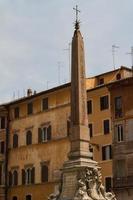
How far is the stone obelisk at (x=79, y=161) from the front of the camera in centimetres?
1822

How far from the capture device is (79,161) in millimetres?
18359

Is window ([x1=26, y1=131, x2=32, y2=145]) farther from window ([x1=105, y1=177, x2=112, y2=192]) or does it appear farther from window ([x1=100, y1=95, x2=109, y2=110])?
window ([x1=105, y1=177, x2=112, y2=192])

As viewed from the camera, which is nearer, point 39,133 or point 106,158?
point 106,158

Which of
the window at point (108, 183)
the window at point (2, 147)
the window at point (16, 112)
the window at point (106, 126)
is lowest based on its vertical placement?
the window at point (108, 183)

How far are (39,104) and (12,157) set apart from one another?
197 inches

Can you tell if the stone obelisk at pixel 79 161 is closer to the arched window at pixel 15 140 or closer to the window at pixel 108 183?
the window at pixel 108 183

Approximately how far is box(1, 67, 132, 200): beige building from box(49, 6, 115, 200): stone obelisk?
1831 centimetres

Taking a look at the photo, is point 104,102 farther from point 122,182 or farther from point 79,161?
point 79,161

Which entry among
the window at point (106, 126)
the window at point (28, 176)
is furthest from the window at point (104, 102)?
the window at point (28, 176)

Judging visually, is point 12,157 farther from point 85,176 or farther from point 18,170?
point 85,176

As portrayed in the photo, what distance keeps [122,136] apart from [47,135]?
728 cm

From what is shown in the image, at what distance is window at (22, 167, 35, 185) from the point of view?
139 ft

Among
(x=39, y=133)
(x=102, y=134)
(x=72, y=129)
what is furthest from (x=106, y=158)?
(x=72, y=129)

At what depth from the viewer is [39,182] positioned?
1635 inches
